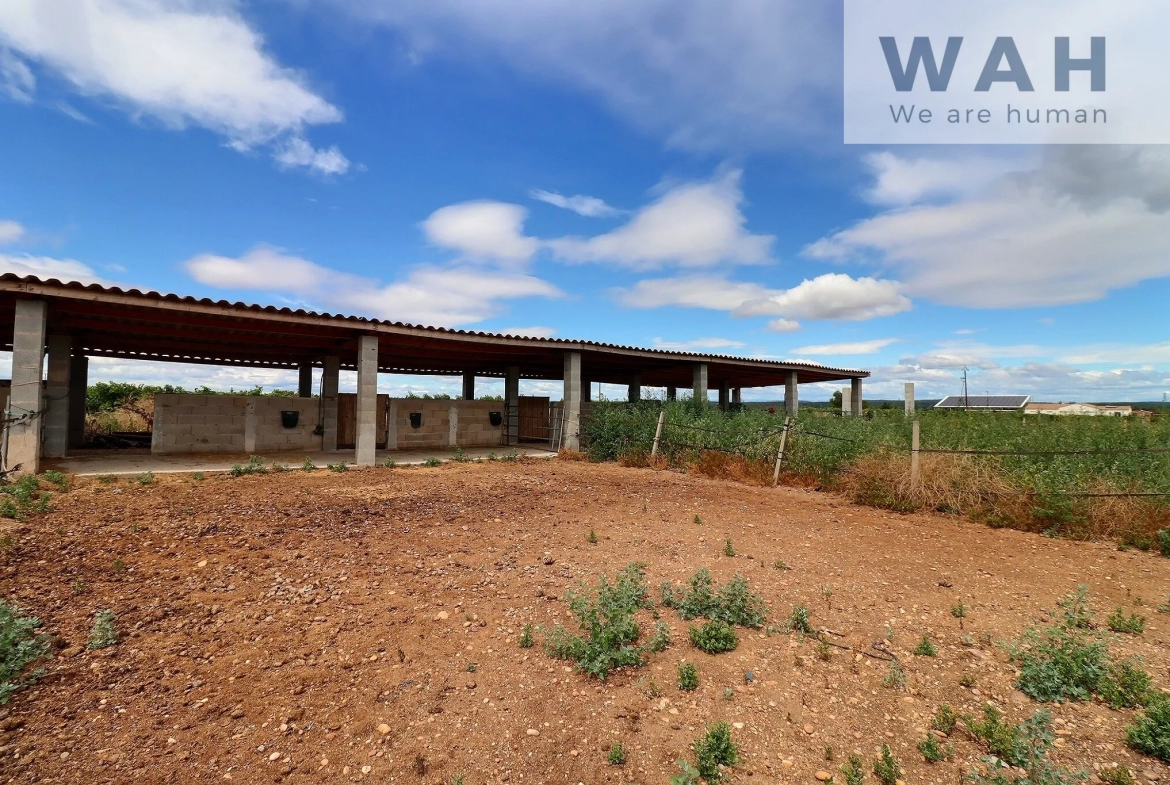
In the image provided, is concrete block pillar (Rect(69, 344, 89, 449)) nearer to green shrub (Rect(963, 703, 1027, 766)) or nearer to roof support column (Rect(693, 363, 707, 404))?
roof support column (Rect(693, 363, 707, 404))

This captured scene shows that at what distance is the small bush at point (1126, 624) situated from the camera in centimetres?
367

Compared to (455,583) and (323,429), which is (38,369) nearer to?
(323,429)

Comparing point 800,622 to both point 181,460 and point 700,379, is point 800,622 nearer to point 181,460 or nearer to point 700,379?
point 181,460

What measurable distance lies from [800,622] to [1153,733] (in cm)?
173

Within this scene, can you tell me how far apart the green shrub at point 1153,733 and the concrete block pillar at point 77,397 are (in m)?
20.2

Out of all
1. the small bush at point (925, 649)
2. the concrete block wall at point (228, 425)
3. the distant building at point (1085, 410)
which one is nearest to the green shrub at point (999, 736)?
the small bush at point (925, 649)

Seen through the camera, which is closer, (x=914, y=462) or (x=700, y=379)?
(x=914, y=462)

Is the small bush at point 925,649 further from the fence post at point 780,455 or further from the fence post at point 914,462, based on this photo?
the fence post at point 780,455

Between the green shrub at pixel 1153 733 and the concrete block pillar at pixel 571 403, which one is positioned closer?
the green shrub at pixel 1153 733

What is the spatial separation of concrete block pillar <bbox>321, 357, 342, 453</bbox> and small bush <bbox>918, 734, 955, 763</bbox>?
15.4 meters

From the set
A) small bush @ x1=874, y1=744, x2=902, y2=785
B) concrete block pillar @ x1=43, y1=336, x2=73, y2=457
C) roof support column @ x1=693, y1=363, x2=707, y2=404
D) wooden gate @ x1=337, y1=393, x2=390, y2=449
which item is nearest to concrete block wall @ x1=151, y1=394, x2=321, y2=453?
wooden gate @ x1=337, y1=393, x2=390, y2=449

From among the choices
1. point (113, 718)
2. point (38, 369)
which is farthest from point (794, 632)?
point (38, 369)

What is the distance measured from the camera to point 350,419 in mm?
16000

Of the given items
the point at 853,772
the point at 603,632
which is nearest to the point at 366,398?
the point at 603,632
